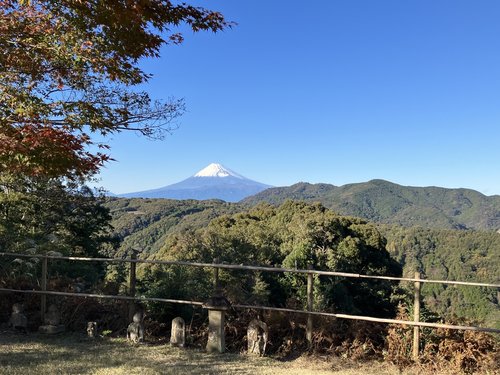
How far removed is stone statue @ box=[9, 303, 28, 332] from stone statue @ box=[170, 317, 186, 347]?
2.08 metres

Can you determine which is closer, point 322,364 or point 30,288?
point 322,364

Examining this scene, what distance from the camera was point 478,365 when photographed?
4.21 meters

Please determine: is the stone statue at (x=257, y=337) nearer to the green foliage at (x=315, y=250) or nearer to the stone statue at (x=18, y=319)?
the stone statue at (x=18, y=319)

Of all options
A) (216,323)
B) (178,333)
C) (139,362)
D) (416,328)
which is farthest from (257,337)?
(416,328)

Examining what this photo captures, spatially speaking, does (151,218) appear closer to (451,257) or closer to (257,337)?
(451,257)

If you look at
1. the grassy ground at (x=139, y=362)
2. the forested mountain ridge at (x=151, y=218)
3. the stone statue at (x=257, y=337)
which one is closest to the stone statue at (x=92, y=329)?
the grassy ground at (x=139, y=362)

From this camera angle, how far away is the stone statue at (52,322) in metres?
5.48

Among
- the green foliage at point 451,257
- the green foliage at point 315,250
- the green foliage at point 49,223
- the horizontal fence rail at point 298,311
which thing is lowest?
the green foliage at point 451,257

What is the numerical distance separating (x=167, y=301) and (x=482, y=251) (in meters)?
102

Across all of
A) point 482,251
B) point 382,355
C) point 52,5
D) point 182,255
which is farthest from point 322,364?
point 482,251

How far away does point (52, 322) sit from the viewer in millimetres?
5551

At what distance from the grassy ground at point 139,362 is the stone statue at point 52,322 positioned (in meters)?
0.36

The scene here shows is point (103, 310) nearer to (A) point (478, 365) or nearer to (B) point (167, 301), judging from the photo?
(B) point (167, 301)

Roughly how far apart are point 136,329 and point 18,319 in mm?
1700
